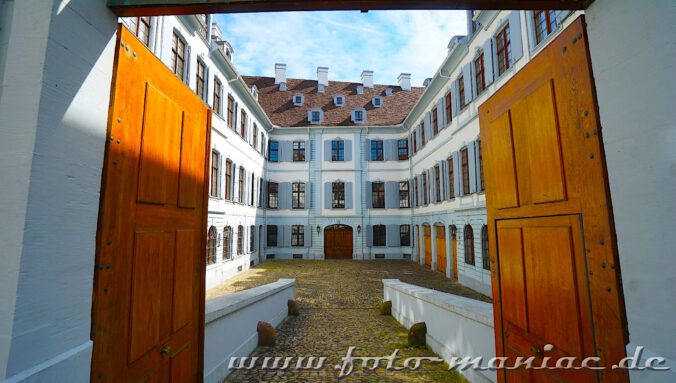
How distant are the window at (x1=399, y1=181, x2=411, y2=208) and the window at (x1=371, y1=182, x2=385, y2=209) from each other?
1.29 meters

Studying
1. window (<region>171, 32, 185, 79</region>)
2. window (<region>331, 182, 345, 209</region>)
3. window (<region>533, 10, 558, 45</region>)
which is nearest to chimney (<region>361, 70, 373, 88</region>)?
window (<region>331, 182, 345, 209</region>)

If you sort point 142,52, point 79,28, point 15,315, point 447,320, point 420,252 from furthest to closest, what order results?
point 420,252 < point 447,320 < point 142,52 < point 79,28 < point 15,315

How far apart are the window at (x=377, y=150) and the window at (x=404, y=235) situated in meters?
5.55

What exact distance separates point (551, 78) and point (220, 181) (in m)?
14.5

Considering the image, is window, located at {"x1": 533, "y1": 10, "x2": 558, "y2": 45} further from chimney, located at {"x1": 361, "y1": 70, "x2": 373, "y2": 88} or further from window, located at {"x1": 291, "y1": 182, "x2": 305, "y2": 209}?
chimney, located at {"x1": 361, "y1": 70, "x2": 373, "y2": 88}

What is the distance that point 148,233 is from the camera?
7.93ft

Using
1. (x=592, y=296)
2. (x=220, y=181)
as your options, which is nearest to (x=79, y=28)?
(x=592, y=296)

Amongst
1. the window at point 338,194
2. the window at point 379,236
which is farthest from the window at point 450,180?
the window at point 338,194

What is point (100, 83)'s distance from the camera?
1959 mm

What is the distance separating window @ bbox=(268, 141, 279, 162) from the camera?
24422mm

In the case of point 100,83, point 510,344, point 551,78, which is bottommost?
point 510,344

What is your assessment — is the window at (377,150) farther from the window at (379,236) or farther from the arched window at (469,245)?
the arched window at (469,245)

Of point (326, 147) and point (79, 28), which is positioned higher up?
point (326, 147)

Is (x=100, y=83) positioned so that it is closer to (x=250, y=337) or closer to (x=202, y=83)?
(x=250, y=337)
